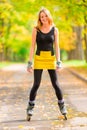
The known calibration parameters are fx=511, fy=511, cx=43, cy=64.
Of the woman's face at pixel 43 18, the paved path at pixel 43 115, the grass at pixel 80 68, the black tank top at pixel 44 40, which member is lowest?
the grass at pixel 80 68

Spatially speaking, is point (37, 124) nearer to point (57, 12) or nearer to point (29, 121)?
point (29, 121)

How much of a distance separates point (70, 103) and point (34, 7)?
17193mm

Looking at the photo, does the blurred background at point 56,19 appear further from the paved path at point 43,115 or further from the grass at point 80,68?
the paved path at point 43,115


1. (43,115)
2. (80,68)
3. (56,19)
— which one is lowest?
(80,68)

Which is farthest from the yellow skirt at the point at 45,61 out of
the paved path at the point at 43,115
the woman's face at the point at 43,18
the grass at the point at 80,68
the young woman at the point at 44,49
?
the grass at the point at 80,68

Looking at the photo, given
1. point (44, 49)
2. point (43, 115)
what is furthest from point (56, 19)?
point (44, 49)

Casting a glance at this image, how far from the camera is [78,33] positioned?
58.5 meters

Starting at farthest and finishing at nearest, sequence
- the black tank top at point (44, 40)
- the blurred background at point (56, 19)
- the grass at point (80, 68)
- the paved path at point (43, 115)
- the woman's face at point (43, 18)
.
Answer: the grass at point (80, 68) → the blurred background at point (56, 19) → the black tank top at point (44, 40) → the woman's face at point (43, 18) → the paved path at point (43, 115)

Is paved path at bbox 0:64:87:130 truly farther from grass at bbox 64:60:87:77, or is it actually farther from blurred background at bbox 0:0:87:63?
grass at bbox 64:60:87:77

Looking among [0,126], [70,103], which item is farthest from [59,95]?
[70,103]

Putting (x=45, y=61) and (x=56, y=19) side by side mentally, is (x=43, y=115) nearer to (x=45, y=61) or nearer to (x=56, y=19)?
(x=45, y=61)

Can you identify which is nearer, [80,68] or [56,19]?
[80,68]

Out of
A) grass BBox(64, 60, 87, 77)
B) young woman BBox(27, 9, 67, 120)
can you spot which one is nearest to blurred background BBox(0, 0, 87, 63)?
grass BBox(64, 60, 87, 77)

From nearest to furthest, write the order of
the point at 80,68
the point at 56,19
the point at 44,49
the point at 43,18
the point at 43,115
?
the point at 43,18 → the point at 44,49 → the point at 43,115 → the point at 80,68 → the point at 56,19
